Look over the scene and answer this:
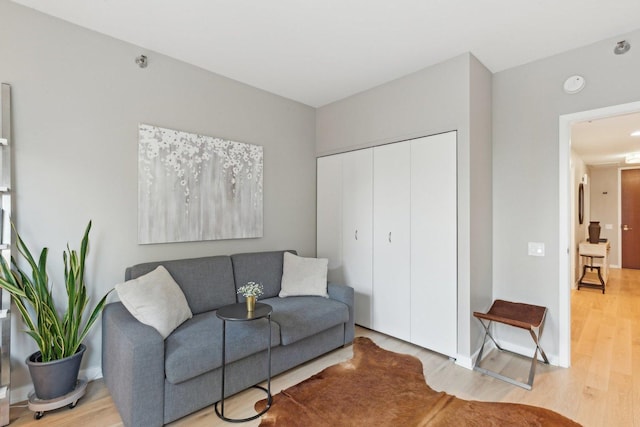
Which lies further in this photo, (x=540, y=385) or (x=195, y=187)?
(x=195, y=187)

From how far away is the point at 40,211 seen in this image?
220cm

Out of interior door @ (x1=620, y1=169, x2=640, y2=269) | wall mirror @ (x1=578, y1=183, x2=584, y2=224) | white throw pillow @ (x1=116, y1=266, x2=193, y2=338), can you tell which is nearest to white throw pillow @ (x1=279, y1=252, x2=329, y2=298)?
white throw pillow @ (x1=116, y1=266, x2=193, y2=338)

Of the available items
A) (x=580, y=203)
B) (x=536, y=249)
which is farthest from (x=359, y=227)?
(x=580, y=203)

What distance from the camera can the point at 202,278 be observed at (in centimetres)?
269

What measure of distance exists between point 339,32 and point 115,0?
1566 mm

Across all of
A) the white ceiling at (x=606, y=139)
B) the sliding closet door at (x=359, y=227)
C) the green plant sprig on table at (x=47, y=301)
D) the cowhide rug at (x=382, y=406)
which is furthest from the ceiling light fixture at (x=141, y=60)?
the white ceiling at (x=606, y=139)

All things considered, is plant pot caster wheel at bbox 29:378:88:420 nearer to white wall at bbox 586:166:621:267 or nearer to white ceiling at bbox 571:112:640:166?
white ceiling at bbox 571:112:640:166

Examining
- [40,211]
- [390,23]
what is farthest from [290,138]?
[40,211]

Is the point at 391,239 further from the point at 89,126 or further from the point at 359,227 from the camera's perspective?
the point at 89,126

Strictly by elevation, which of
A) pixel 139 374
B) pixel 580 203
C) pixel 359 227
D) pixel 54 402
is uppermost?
pixel 580 203

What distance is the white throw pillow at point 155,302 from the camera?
2016 millimetres

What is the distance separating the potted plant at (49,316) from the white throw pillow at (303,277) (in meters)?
1.54

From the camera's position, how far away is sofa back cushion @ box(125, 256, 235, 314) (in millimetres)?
2555

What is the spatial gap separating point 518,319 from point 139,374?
2807mm
